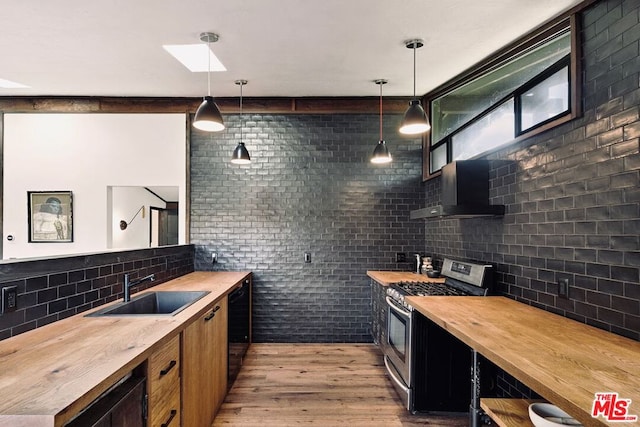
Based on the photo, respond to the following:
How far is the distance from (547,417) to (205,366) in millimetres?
1874

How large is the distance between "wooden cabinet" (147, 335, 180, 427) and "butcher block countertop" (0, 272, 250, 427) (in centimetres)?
7

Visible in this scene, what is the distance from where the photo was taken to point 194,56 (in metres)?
3.18

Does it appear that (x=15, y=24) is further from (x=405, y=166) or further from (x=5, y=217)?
(x=405, y=166)

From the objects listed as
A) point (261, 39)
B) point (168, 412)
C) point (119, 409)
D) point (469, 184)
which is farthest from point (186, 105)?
point (119, 409)

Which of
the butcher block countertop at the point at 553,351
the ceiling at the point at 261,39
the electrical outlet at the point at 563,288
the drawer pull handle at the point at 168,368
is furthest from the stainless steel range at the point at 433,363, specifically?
the ceiling at the point at 261,39

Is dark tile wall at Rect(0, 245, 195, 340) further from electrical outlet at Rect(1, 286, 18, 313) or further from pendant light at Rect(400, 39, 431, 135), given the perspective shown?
pendant light at Rect(400, 39, 431, 135)

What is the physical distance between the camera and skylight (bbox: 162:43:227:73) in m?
2.98

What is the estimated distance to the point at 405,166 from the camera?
174 inches

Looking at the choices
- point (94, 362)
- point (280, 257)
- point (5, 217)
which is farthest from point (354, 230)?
point (5, 217)

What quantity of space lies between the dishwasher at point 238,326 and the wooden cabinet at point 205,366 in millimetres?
193

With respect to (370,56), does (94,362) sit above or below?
below

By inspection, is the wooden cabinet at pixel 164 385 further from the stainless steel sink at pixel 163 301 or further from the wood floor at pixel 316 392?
the wood floor at pixel 316 392

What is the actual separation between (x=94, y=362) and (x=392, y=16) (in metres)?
2.59

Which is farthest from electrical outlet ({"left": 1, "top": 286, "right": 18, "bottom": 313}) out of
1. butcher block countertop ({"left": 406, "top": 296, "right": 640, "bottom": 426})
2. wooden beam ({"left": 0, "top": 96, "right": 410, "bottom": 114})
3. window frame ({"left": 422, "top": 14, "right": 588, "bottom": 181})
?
wooden beam ({"left": 0, "top": 96, "right": 410, "bottom": 114})
